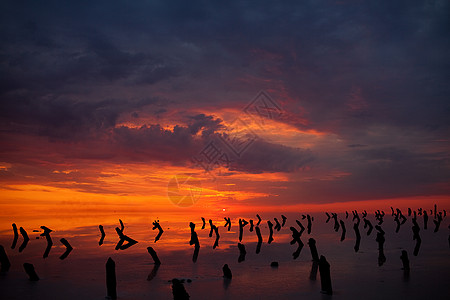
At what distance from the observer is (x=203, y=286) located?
59.1 ft

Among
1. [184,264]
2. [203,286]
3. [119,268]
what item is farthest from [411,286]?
[119,268]

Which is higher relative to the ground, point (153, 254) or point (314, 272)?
point (153, 254)

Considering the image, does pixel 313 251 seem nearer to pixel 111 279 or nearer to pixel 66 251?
pixel 111 279

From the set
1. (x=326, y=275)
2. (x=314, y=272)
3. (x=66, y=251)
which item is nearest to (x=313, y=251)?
(x=314, y=272)

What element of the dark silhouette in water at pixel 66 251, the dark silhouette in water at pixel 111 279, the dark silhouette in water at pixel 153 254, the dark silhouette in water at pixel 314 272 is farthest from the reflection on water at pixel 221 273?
the dark silhouette in water at pixel 111 279

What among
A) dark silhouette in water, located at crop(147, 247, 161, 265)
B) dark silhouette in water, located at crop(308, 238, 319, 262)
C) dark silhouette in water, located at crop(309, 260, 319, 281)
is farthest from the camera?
dark silhouette in water, located at crop(147, 247, 161, 265)

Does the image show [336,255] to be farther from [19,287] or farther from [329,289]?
[19,287]

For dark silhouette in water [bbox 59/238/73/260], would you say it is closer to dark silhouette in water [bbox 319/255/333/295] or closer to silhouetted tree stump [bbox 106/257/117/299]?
silhouetted tree stump [bbox 106/257/117/299]

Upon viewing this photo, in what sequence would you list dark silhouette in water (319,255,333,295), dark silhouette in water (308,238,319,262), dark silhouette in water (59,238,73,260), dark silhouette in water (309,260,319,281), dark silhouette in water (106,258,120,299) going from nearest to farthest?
dark silhouette in water (106,258,120,299) → dark silhouette in water (319,255,333,295) → dark silhouette in water (309,260,319,281) → dark silhouette in water (308,238,319,262) → dark silhouette in water (59,238,73,260)

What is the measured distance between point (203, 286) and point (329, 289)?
6421mm

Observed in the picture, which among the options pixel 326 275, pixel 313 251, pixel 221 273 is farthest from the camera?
pixel 313 251

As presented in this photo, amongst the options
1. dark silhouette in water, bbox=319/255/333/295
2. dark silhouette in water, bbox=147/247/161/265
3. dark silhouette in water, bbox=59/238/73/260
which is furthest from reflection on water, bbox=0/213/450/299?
dark silhouette in water, bbox=319/255/333/295

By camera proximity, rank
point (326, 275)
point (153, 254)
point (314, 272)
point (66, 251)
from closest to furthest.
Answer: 1. point (326, 275)
2. point (314, 272)
3. point (153, 254)
4. point (66, 251)

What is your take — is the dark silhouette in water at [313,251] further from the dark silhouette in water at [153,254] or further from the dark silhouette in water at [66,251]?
the dark silhouette in water at [66,251]
